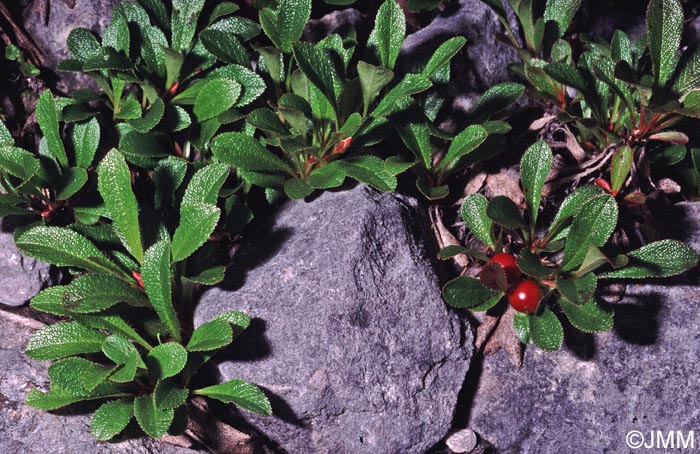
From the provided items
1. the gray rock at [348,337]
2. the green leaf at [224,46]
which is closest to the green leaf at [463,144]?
the gray rock at [348,337]

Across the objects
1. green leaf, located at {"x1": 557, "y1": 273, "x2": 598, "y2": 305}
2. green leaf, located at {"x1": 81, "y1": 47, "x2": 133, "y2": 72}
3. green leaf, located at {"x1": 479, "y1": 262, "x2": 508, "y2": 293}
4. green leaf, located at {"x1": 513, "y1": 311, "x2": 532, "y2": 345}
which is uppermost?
green leaf, located at {"x1": 81, "y1": 47, "x2": 133, "y2": 72}

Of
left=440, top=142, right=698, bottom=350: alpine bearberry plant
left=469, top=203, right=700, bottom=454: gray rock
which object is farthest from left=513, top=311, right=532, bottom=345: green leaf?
left=469, top=203, right=700, bottom=454: gray rock

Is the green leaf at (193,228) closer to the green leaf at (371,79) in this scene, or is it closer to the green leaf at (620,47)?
the green leaf at (371,79)

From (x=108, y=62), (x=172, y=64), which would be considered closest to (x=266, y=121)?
(x=172, y=64)

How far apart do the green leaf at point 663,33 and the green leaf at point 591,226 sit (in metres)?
0.60

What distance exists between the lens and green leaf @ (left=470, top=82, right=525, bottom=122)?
262 centimetres

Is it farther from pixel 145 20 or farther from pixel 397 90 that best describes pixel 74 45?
pixel 397 90

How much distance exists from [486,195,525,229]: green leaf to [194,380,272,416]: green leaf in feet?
3.10

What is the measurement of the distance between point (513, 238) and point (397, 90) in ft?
2.33

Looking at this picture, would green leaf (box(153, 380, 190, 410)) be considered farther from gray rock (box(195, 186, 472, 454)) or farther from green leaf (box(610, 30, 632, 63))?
green leaf (box(610, 30, 632, 63))

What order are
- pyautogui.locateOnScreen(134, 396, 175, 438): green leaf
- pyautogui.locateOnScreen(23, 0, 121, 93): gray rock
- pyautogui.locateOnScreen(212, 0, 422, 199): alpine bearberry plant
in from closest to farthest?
pyautogui.locateOnScreen(134, 396, 175, 438): green leaf < pyautogui.locateOnScreen(212, 0, 422, 199): alpine bearberry plant < pyautogui.locateOnScreen(23, 0, 121, 93): gray rock

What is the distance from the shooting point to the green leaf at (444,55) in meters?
2.48

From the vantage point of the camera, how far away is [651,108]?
2365mm

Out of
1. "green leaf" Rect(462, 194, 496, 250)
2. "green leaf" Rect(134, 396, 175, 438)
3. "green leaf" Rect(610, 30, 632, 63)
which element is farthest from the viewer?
"green leaf" Rect(610, 30, 632, 63)
